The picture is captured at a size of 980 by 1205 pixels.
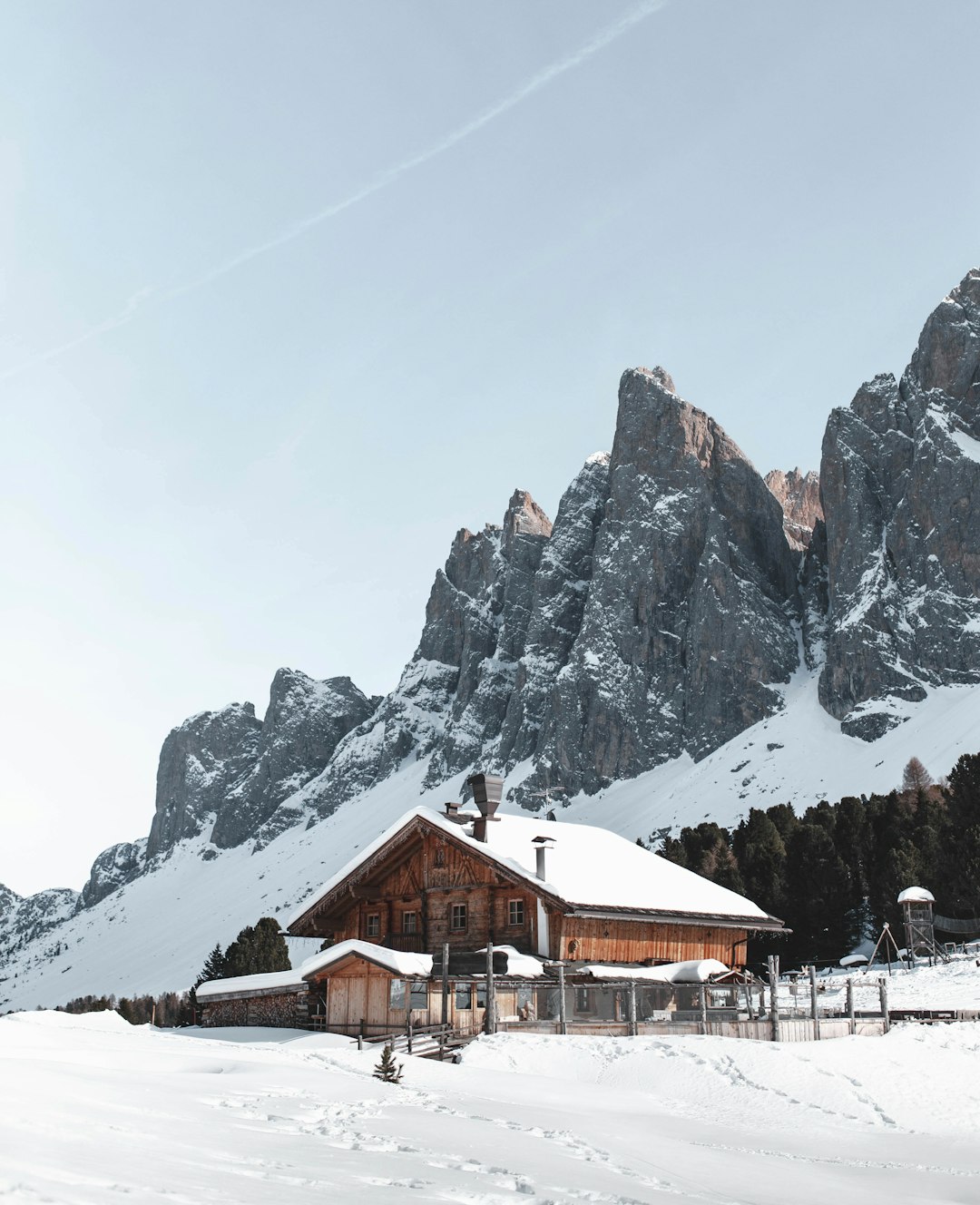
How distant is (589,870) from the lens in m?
34.2

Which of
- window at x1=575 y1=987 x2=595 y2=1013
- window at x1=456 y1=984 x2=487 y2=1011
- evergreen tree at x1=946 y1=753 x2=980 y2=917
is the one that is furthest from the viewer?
evergreen tree at x1=946 y1=753 x2=980 y2=917

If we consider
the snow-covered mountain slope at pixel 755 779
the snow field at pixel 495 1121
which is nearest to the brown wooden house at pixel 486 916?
the snow field at pixel 495 1121

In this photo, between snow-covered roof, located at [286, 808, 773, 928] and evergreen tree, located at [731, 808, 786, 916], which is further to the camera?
evergreen tree, located at [731, 808, 786, 916]

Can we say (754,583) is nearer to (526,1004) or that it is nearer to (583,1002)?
(526,1004)

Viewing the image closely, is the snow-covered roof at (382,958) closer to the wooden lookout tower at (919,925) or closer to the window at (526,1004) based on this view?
the window at (526,1004)

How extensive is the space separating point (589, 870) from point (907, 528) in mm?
133614

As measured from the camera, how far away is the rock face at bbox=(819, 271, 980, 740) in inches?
5738

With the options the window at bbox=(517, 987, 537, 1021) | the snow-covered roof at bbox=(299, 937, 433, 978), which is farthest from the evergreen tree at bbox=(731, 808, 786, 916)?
the snow-covered roof at bbox=(299, 937, 433, 978)

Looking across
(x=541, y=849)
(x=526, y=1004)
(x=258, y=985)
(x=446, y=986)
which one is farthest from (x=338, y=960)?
(x=541, y=849)

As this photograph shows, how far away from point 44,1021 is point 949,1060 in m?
20.6

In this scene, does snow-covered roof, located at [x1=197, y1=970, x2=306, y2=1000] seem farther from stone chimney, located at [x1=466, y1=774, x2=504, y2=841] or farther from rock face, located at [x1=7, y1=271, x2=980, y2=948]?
rock face, located at [x1=7, y1=271, x2=980, y2=948]

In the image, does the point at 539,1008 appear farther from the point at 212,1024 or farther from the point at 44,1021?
the point at 212,1024

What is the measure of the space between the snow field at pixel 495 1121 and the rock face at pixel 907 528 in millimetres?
127242

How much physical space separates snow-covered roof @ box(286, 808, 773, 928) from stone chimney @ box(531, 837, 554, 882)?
0.16 meters
